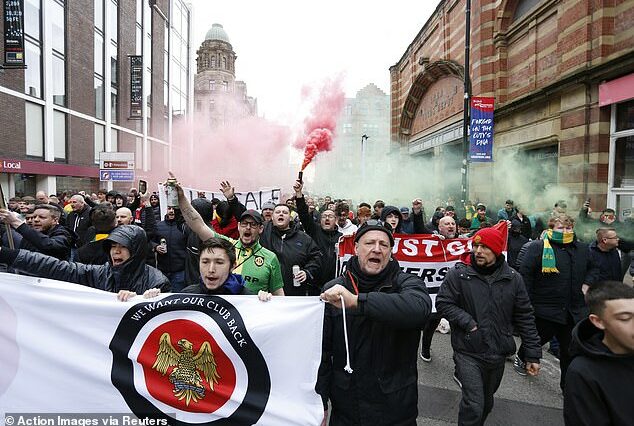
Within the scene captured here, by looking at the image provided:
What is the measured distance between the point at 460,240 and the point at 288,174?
36.9 metres

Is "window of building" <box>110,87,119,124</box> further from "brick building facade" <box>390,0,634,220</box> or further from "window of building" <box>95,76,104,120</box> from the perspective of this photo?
"brick building facade" <box>390,0,634,220</box>

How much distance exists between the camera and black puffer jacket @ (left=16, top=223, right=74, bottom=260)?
11.6 ft

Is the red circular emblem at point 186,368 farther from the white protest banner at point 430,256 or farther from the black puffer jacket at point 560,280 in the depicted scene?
the black puffer jacket at point 560,280

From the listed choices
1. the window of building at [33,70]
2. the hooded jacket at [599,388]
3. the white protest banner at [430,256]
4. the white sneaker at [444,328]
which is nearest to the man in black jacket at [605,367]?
the hooded jacket at [599,388]

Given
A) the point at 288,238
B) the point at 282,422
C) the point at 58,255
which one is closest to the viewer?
the point at 282,422

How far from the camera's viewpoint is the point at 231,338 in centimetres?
249

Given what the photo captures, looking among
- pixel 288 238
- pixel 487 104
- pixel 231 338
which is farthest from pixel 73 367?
pixel 487 104

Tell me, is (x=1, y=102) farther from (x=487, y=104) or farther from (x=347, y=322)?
(x=347, y=322)

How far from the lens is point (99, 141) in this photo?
25969mm

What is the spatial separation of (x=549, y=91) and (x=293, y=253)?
11021mm

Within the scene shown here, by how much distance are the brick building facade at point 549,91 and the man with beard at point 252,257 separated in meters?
9.57

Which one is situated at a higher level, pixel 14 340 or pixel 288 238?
pixel 288 238

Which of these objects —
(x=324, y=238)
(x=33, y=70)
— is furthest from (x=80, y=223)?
(x=33, y=70)

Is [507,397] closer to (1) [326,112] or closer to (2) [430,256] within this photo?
(2) [430,256]
